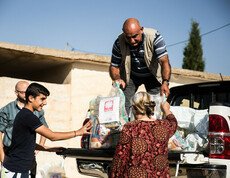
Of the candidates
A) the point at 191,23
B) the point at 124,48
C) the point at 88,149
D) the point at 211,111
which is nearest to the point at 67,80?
the point at 124,48

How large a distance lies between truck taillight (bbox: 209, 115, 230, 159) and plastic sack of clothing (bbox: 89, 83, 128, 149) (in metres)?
0.89

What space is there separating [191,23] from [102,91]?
23.5m

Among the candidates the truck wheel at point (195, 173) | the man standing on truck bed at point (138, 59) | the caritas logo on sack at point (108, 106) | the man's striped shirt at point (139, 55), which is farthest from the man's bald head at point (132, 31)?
the truck wheel at point (195, 173)

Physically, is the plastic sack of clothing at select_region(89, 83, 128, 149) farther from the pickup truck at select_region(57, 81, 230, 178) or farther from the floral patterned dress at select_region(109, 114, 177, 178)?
the floral patterned dress at select_region(109, 114, 177, 178)

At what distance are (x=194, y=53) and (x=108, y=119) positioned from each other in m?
25.8

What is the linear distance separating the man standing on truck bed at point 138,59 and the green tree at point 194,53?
76.6 feet

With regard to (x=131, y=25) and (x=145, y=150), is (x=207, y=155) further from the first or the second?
(x=131, y=25)

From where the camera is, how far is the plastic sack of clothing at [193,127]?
3814mm

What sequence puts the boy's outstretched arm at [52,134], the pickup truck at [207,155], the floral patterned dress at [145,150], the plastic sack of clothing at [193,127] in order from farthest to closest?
1. the plastic sack of clothing at [193,127]
2. the pickup truck at [207,155]
3. the boy's outstretched arm at [52,134]
4. the floral patterned dress at [145,150]

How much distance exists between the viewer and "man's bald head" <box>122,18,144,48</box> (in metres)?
4.07

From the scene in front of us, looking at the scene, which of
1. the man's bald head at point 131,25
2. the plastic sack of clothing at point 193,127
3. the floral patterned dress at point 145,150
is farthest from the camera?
the man's bald head at point 131,25

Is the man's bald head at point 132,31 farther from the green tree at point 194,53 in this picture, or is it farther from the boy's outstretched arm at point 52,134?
the green tree at point 194,53

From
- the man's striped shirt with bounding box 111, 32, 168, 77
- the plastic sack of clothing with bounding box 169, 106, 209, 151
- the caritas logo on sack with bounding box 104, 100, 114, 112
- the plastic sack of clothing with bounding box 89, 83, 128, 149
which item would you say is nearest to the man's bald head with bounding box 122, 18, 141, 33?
the man's striped shirt with bounding box 111, 32, 168, 77

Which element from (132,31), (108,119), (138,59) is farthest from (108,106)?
(138,59)
